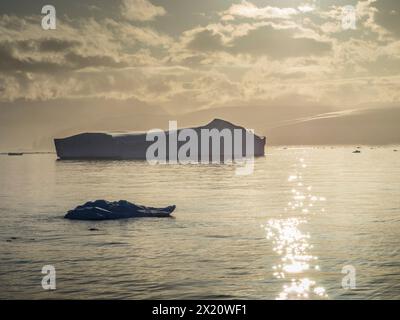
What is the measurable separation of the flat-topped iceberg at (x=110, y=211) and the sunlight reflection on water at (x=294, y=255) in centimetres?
589

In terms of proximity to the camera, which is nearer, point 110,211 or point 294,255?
point 294,255

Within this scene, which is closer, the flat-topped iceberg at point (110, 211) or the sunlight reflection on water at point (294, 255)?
the sunlight reflection on water at point (294, 255)

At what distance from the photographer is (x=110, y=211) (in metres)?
25.2

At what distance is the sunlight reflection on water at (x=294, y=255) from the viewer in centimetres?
1266

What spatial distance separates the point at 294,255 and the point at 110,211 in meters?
11.1

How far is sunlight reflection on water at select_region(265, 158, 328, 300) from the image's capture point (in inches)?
499
